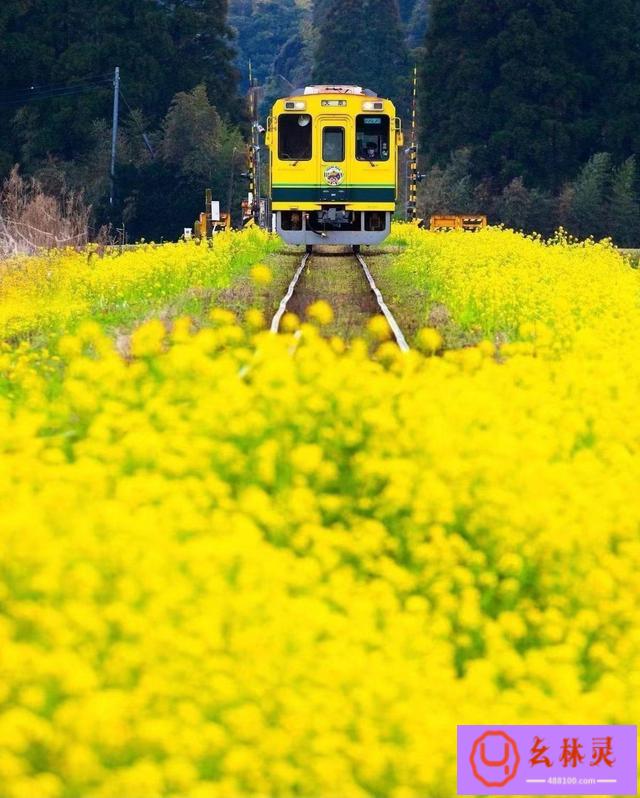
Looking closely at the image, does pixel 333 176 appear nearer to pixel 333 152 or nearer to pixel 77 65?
pixel 333 152

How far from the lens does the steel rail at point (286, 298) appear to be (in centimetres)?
1236

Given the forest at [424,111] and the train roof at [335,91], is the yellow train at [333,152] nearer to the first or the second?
the train roof at [335,91]

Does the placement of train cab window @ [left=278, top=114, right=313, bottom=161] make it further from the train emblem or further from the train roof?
the train roof

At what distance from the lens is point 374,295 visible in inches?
652

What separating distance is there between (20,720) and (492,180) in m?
43.0

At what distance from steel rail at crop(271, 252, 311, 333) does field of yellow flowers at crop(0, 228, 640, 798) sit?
10.4 ft

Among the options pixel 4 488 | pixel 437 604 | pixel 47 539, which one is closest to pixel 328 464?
pixel 437 604

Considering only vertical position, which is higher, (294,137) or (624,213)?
(294,137)

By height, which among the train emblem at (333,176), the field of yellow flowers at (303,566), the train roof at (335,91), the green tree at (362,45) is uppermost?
the green tree at (362,45)

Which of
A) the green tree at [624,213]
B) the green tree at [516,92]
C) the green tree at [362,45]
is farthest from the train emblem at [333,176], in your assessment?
the green tree at [362,45]

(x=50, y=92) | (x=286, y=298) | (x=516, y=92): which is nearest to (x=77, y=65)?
(x=50, y=92)

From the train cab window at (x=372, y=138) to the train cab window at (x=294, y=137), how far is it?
844mm

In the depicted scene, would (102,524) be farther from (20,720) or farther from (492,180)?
(492,180)

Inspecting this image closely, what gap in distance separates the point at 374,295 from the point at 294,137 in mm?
9519
